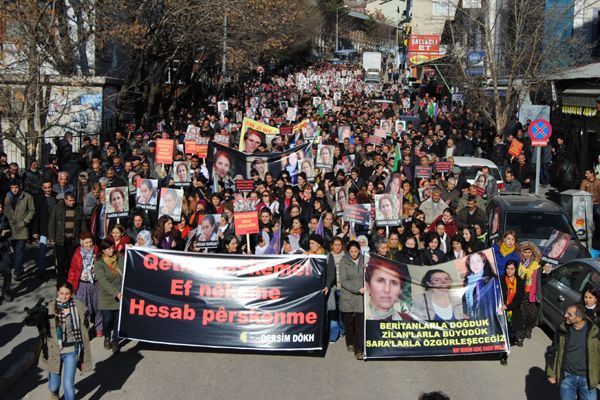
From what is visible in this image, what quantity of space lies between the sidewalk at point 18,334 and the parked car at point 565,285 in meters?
6.50

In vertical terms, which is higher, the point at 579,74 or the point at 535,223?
the point at 579,74

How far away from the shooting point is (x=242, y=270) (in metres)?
10.1

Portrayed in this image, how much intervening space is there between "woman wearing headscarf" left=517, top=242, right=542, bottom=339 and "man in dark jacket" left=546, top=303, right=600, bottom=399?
2984 mm

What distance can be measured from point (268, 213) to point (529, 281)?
4.06 meters

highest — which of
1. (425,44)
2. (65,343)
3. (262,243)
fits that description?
(425,44)

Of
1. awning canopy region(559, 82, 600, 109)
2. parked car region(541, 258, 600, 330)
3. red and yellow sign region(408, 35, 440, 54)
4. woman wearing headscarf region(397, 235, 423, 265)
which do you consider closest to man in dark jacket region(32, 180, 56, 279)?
woman wearing headscarf region(397, 235, 423, 265)

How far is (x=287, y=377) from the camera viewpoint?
31.3ft

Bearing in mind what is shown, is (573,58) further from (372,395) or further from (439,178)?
(372,395)

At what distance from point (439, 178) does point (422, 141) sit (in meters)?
7.37

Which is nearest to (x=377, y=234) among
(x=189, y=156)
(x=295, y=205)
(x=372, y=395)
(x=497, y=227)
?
(x=295, y=205)

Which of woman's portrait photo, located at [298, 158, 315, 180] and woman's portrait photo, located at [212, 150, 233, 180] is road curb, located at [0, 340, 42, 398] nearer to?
woman's portrait photo, located at [298, 158, 315, 180]

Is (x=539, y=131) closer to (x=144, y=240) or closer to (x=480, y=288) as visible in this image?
(x=480, y=288)

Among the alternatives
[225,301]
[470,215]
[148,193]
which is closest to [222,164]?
[148,193]

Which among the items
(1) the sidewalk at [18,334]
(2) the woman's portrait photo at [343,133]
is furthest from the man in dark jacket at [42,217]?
(2) the woman's portrait photo at [343,133]
